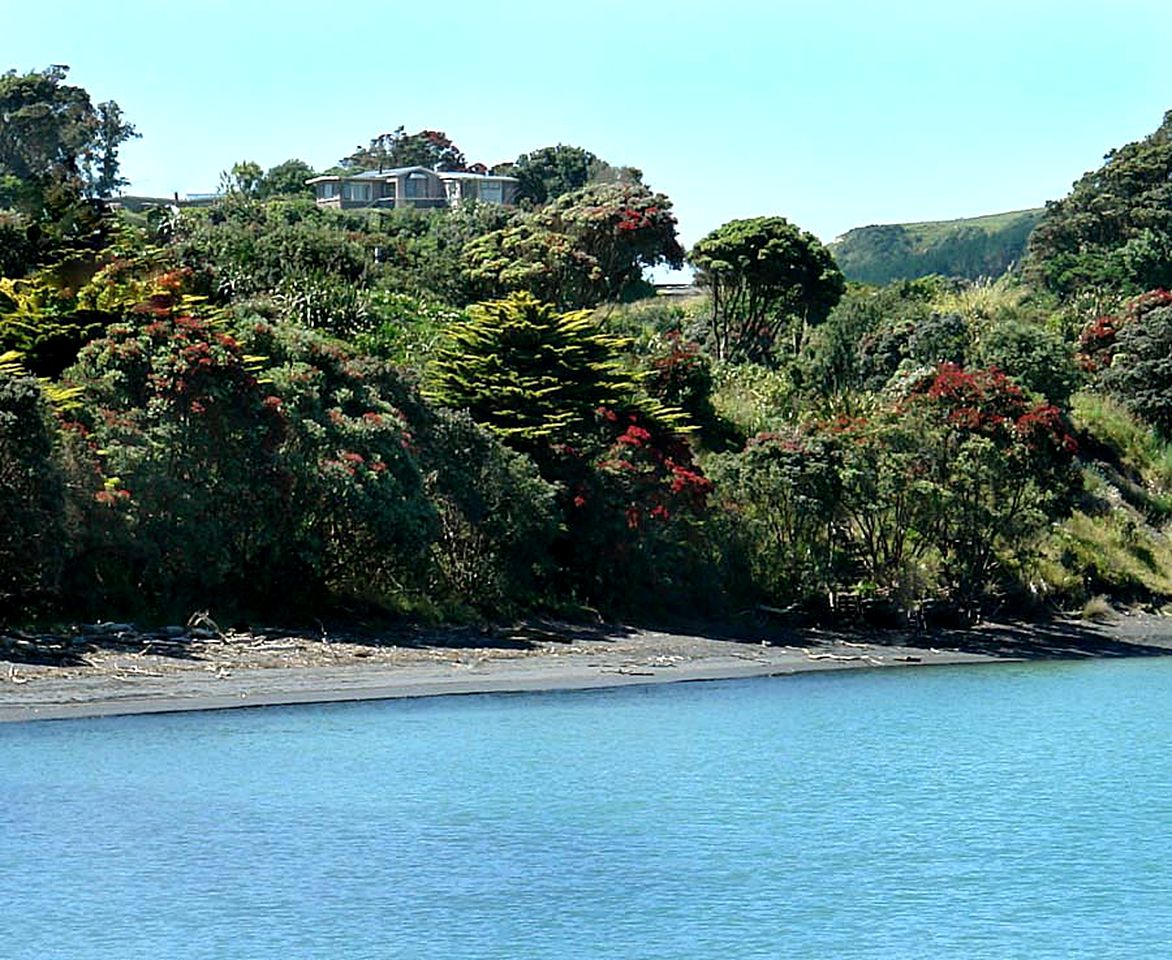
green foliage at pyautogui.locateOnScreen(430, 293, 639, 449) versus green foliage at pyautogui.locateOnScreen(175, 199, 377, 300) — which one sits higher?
green foliage at pyautogui.locateOnScreen(175, 199, 377, 300)

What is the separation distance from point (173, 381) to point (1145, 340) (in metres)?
34.6

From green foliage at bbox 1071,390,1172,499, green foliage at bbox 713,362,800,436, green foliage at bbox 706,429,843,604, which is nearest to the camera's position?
green foliage at bbox 706,429,843,604

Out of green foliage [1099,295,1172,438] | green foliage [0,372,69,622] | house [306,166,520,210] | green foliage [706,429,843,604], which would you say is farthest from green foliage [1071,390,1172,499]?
house [306,166,520,210]

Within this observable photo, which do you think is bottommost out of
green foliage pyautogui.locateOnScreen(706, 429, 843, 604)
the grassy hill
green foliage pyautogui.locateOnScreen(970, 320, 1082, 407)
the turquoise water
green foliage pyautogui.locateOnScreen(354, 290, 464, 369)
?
the turquoise water

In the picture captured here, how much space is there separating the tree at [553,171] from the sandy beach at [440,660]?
257 ft

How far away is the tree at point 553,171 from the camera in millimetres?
119188

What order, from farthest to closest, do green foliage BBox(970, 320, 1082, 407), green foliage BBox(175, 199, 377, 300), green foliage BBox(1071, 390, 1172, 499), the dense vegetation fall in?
green foliage BBox(1071, 390, 1172, 499)
green foliage BBox(970, 320, 1082, 407)
green foliage BBox(175, 199, 377, 300)
the dense vegetation

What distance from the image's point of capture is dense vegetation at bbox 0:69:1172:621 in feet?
109

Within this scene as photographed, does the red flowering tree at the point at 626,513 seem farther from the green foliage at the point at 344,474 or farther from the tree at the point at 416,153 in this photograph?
the tree at the point at 416,153

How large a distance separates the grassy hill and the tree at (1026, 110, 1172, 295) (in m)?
75.9

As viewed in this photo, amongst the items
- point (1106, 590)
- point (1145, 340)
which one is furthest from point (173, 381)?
point (1145, 340)

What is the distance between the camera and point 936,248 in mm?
185750

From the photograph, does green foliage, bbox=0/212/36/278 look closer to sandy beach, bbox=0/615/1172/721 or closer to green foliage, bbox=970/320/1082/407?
sandy beach, bbox=0/615/1172/721

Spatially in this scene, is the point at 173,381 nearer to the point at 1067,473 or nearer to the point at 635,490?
the point at 635,490
